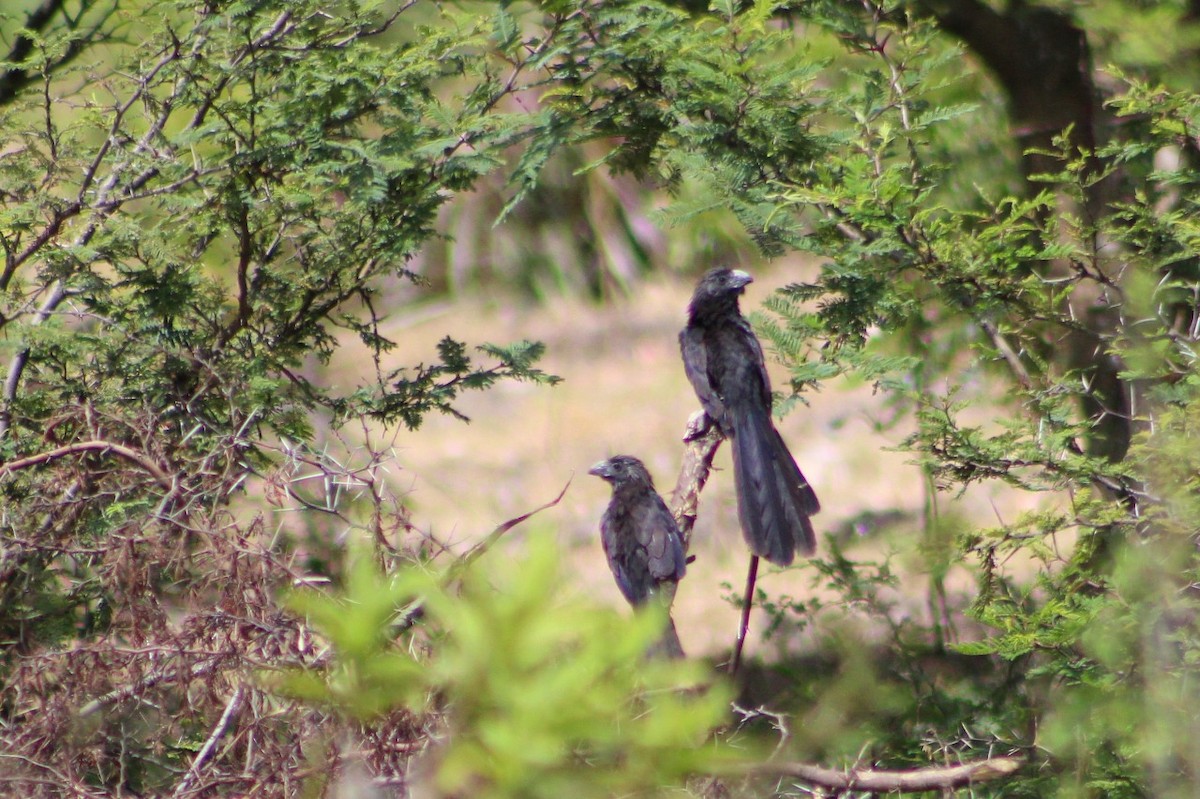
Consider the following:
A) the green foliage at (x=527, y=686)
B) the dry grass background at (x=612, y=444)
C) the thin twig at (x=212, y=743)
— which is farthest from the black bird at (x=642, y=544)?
the dry grass background at (x=612, y=444)

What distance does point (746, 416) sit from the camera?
4.72 metres

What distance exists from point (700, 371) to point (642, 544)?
0.82m

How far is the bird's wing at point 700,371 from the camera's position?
15.7ft

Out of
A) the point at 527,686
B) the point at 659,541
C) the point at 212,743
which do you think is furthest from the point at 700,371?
the point at 527,686

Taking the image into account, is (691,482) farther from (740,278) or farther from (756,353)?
(740,278)

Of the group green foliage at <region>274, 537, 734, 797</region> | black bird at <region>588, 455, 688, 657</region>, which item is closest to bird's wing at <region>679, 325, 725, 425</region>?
black bird at <region>588, 455, 688, 657</region>

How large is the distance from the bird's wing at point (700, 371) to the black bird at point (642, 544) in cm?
45

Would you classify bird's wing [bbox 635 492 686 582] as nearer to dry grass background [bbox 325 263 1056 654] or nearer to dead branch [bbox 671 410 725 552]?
dead branch [bbox 671 410 725 552]

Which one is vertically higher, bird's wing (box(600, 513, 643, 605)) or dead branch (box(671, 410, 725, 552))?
dead branch (box(671, 410, 725, 552))

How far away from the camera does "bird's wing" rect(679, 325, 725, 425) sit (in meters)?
4.79

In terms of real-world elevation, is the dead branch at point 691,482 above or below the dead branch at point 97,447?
below

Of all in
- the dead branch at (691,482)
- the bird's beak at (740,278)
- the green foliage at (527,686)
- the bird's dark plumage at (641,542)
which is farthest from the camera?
the bird's beak at (740,278)

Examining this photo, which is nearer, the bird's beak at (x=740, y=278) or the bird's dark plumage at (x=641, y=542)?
the bird's dark plumage at (x=641, y=542)

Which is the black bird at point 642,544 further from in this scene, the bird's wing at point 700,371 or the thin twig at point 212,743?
the thin twig at point 212,743
